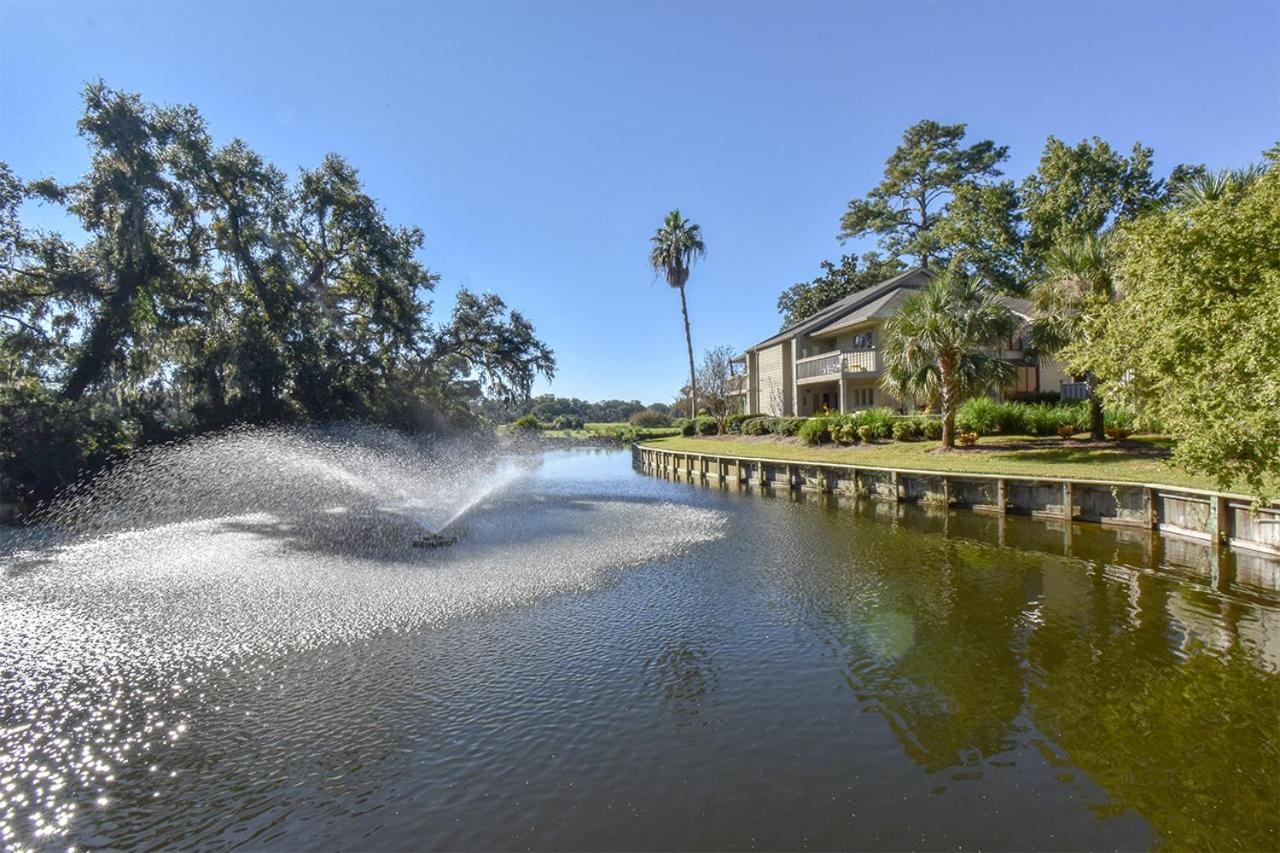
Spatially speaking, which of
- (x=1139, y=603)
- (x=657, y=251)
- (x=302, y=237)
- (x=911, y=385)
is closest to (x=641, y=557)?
(x=1139, y=603)

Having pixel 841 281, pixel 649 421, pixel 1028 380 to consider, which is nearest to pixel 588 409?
pixel 649 421

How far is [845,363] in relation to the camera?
132ft

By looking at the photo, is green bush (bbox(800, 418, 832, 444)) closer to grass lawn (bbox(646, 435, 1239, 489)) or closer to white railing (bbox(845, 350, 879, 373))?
grass lawn (bbox(646, 435, 1239, 489))

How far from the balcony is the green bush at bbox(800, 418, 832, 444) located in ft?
18.6

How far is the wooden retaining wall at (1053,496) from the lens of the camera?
15.0 m

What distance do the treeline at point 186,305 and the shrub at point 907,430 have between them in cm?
2593

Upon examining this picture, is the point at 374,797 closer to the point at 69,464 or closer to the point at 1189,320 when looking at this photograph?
the point at 1189,320

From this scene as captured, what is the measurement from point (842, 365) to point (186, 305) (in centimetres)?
3531

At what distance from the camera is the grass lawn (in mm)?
20000

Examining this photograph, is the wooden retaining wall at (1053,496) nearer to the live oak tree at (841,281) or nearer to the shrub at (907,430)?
the shrub at (907,430)

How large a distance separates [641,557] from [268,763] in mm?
10056

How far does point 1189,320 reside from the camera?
12.6 metres

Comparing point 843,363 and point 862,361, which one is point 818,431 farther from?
point 862,361

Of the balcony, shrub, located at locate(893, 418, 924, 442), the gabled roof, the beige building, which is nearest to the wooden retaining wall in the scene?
shrub, located at locate(893, 418, 924, 442)
